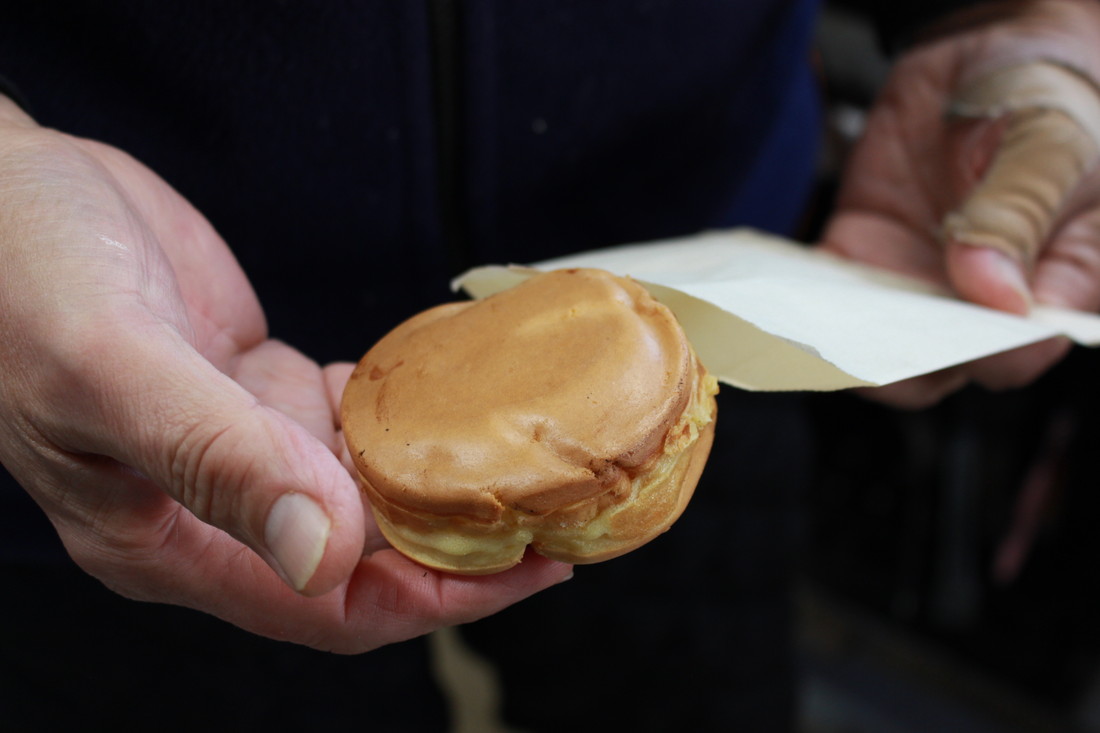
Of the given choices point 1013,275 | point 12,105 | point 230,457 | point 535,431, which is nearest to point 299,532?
point 230,457

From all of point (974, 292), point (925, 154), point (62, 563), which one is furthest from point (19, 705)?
point (925, 154)

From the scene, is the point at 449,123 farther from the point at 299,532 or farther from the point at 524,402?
the point at 299,532

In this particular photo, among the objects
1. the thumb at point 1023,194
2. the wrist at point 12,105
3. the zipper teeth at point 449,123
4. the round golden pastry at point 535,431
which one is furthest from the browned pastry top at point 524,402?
the thumb at point 1023,194

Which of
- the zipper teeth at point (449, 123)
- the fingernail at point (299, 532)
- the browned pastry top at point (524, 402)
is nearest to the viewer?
the fingernail at point (299, 532)

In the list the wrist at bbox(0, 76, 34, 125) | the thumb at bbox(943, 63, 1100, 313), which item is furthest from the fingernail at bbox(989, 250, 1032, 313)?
the wrist at bbox(0, 76, 34, 125)

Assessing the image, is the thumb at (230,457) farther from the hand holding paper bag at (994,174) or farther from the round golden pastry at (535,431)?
the hand holding paper bag at (994,174)

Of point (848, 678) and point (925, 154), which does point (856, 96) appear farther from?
point (848, 678)
